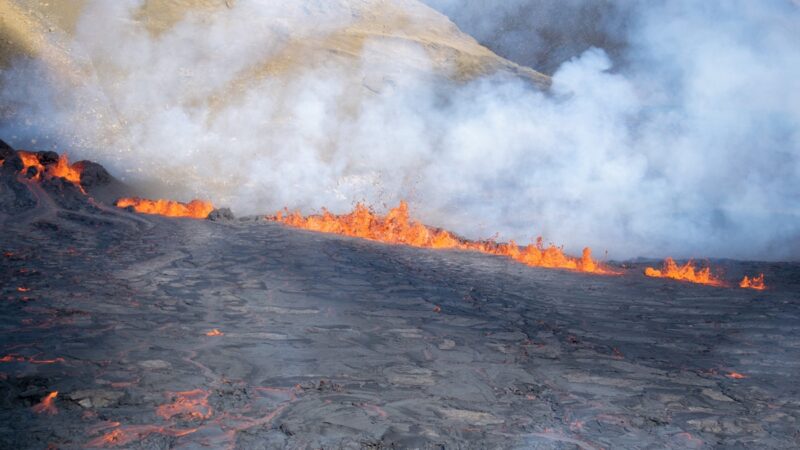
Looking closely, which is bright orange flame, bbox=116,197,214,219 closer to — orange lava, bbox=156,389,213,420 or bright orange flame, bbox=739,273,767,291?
orange lava, bbox=156,389,213,420

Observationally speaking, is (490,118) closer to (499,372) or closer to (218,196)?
(218,196)

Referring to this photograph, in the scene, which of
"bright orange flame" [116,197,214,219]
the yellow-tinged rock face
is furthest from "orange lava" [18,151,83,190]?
the yellow-tinged rock face

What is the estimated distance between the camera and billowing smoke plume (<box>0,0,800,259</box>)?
1388cm

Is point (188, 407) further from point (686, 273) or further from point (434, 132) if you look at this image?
point (434, 132)

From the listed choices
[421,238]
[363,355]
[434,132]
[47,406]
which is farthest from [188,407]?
[434,132]

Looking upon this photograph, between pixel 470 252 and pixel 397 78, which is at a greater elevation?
pixel 397 78

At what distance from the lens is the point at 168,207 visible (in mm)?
12516

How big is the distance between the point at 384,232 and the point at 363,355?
24.6ft

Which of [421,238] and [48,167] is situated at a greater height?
[48,167]

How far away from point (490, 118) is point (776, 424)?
1392 centimetres

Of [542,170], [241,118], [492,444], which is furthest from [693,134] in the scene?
[492,444]

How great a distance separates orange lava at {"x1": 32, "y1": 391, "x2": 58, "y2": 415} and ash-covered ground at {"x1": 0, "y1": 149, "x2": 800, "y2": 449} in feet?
0.04

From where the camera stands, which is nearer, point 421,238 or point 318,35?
point 421,238

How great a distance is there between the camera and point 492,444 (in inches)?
133
